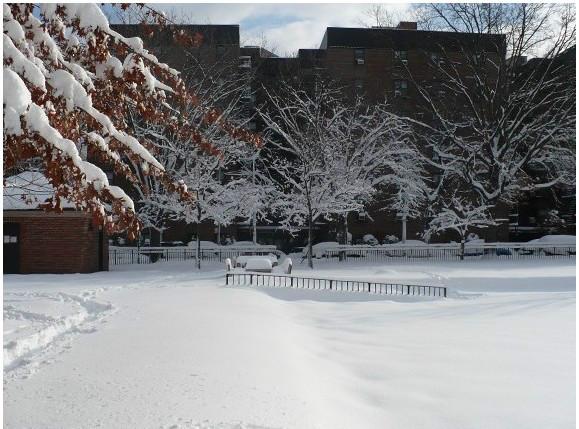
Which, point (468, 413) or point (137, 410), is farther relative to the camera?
point (468, 413)

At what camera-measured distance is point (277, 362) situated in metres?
8.11

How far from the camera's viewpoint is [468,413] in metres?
7.07

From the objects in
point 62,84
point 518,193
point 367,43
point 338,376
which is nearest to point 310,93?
point 367,43

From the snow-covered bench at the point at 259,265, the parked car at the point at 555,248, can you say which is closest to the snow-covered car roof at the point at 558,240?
the parked car at the point at 555,248

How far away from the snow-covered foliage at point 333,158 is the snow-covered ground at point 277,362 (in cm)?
1436

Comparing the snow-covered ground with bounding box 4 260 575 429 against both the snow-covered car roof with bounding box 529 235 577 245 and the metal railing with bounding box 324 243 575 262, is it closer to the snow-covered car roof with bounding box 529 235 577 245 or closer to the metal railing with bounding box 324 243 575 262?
the metal railing with bounding box 324 243 575 262

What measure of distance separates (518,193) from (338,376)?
31040 mm

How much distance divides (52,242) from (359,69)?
3239cm

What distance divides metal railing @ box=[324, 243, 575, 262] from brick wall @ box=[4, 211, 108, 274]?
14.0 metres

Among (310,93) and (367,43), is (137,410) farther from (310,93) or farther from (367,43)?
(367,43)

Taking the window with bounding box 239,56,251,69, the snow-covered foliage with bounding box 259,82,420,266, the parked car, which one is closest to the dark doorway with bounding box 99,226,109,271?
the snow-covered foliage with bounding box 259,82,420,266

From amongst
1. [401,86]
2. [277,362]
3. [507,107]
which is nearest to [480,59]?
[507,107]

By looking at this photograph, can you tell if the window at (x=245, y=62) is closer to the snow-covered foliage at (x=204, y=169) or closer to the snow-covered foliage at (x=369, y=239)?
the snow-covered foliage at (x=204, y=169)

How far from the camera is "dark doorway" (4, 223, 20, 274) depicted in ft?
81.7
